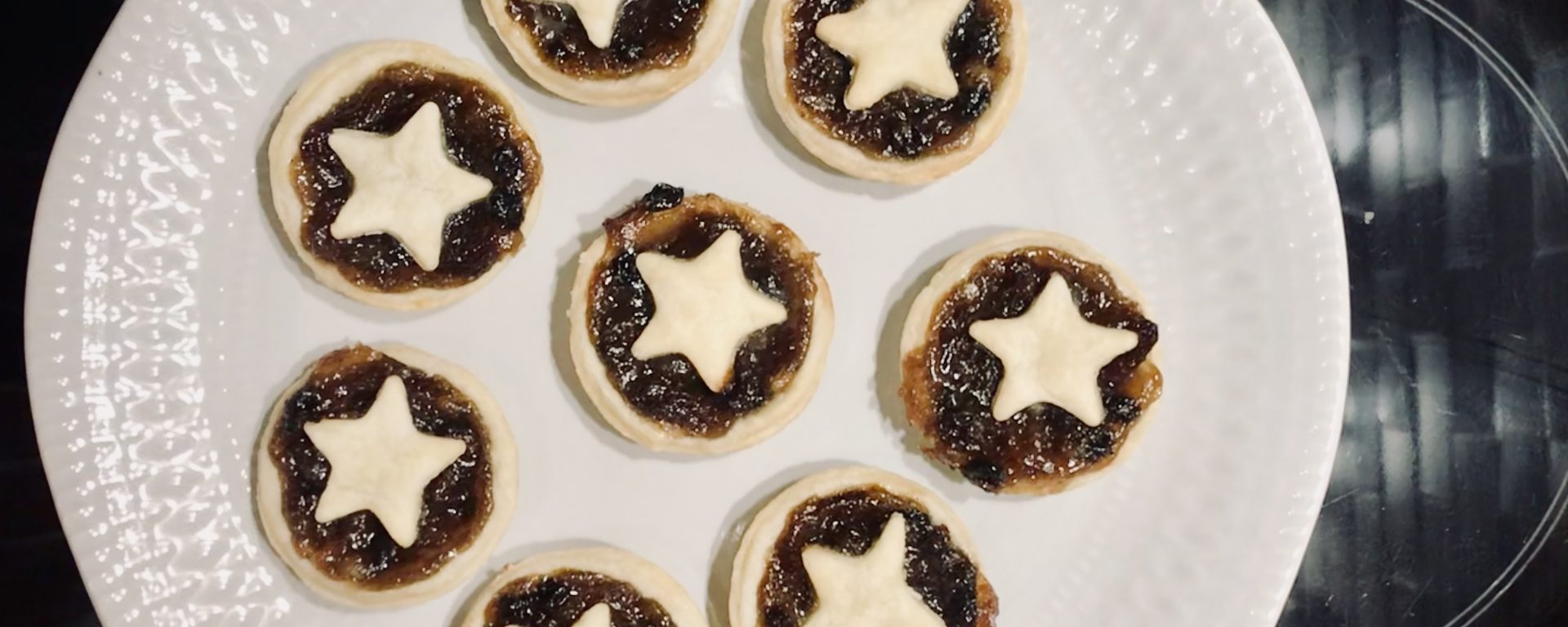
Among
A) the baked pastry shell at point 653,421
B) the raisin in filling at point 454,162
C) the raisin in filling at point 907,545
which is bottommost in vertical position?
the raisin in filling at point 907,545

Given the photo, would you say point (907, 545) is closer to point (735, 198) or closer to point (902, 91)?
point (735, 198)

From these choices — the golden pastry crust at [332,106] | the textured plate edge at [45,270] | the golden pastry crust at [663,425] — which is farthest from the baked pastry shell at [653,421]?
the textured plate edge at [45,270]

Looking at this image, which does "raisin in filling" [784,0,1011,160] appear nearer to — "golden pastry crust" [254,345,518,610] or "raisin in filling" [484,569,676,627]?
"golden pastry crust" [254,345,518,610]

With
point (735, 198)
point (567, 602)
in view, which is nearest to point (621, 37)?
point (735, 198)

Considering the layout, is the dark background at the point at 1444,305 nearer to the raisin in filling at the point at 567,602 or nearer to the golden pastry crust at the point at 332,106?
the raisin in filling at the point at 567,602

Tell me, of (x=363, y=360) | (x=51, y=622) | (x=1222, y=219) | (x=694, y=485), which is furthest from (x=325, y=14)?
(x=1222, y=219)

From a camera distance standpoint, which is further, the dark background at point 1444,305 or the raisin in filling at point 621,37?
the dark background at point 1444,305

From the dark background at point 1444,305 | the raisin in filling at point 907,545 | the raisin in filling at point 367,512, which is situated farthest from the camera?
the dark background at point 1444,305
